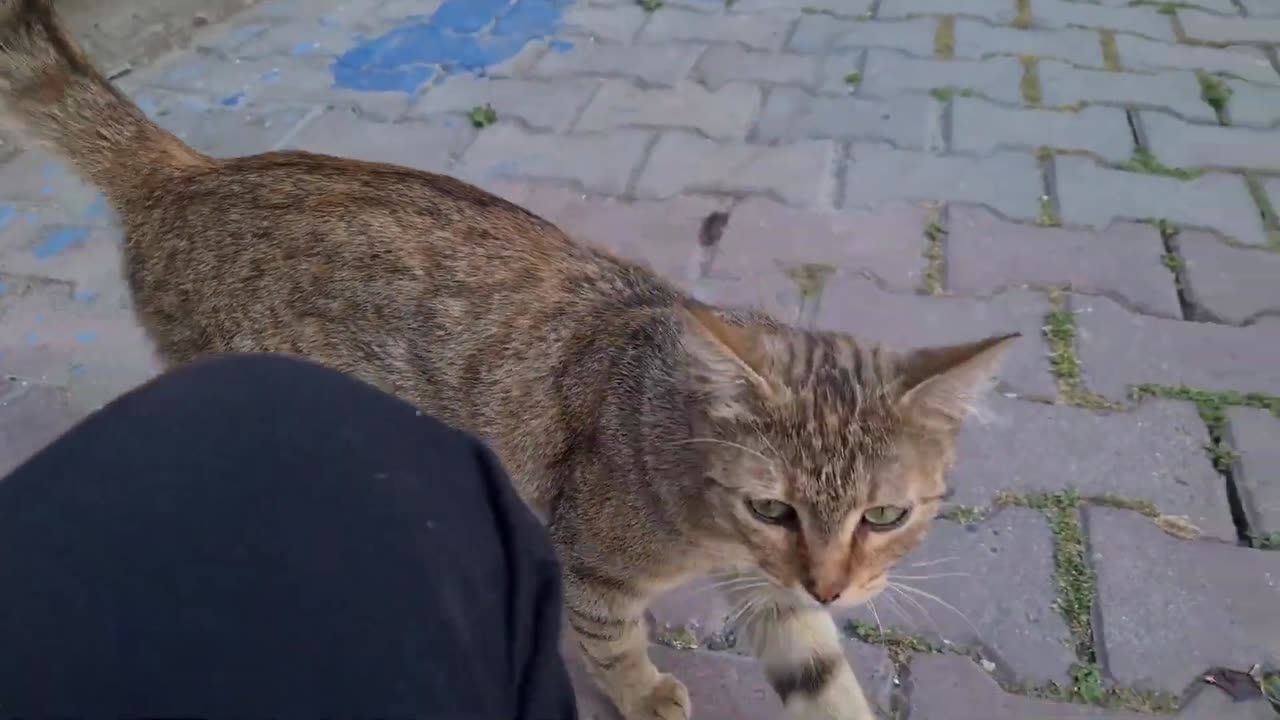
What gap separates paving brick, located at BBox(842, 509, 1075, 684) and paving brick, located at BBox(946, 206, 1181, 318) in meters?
0.84

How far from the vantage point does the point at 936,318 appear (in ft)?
8.60

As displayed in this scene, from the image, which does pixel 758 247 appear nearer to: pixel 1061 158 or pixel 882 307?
pixel 882 307

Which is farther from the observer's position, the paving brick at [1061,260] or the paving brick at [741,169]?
the paving brick at [741,169]

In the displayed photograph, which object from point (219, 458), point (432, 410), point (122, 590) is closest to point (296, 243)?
point (432, 410)

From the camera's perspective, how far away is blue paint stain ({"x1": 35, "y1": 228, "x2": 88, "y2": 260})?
297 cm

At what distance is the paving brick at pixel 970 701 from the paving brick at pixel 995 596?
54mm

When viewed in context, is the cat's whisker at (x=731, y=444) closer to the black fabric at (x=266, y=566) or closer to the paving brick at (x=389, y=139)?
the black fabric at (x=266, y=566)

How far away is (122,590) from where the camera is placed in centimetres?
90

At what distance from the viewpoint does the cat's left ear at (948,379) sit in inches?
Answer: 57.6

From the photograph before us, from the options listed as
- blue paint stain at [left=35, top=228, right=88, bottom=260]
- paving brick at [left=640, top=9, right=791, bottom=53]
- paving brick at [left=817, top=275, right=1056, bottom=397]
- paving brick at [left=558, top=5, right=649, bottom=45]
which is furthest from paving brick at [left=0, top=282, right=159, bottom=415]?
paving brick at [left=640, top=9, right=791, bottom=53]

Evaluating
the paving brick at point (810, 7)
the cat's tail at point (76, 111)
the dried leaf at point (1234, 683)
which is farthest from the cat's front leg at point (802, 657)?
A: the paving brick at point (810, 7)

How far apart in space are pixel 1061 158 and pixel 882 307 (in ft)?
3.41

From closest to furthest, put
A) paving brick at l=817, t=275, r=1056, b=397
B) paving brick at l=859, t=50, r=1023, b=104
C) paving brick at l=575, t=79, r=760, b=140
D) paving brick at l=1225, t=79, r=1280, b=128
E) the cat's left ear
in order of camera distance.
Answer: the cat's left ear, paving brick at l=817, t=275, r=1056, b=397, paving brick at l=1225, t=79, r=1280, b=128, paving brick at l=575, t=79, r=760, b=140, paving brick at l=859, t=50, r=1023, b=104

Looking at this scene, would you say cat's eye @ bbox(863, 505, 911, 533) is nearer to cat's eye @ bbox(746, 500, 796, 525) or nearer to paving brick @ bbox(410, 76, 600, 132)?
cat's eye @ bbox(746, 500, 796, 525)
